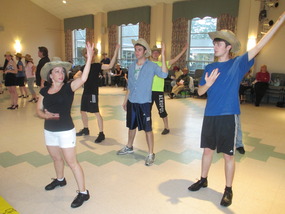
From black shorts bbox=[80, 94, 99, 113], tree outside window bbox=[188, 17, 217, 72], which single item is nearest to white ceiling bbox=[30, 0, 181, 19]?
tree outside window bbox=[188, 17, 217, 72]

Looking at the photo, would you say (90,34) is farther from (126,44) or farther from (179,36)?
(179,36)

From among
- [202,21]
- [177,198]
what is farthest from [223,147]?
[202,21]

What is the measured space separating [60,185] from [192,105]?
593 centimetres

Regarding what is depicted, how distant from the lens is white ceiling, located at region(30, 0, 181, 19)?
12174 millimetres

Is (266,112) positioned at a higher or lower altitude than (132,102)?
lower

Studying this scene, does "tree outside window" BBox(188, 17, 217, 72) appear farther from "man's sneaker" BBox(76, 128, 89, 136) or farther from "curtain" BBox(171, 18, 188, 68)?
"man's sneaker" BBox(76, 128, 89, 136)

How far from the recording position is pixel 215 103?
2.29 meters

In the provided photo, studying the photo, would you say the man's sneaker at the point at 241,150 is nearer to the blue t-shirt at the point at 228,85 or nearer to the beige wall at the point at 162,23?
the blue t-shirt at the point at 228,85

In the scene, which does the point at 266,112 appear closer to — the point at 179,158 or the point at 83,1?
the point at 179,158

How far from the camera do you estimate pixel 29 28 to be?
14.9m

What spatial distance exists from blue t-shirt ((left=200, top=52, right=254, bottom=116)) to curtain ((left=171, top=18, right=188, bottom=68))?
937 centimetres

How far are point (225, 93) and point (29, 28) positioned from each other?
15.4 metres

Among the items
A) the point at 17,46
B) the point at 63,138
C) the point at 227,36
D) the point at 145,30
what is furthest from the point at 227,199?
the point at 17,46

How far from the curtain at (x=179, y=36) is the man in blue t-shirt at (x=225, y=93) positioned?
9312mm
